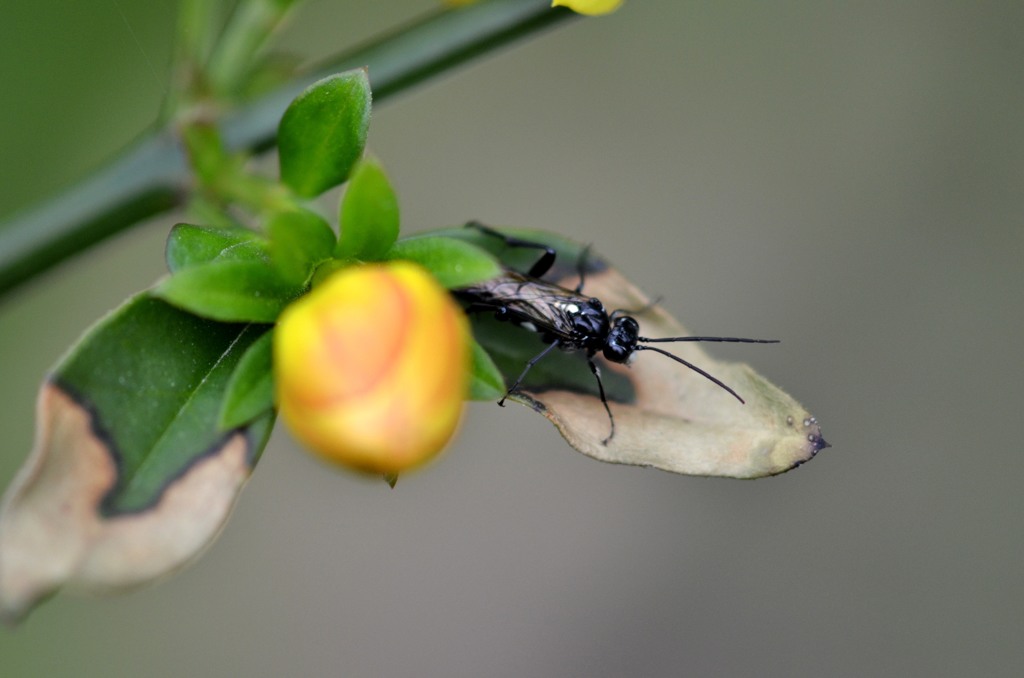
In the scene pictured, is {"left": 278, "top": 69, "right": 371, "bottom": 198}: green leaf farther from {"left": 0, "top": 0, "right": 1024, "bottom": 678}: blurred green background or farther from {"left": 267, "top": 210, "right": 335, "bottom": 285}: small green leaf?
{"left": 0, "top": 0, "right": 1024, "bottom": 678}: blurred green background

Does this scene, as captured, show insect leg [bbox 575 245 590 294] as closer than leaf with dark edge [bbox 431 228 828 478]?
No

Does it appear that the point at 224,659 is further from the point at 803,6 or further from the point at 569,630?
the point at 803,6

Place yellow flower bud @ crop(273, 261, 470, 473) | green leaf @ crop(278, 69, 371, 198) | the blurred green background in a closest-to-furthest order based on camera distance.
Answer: yellow flower bud @ crop(273, 261, 470, 473) < green leaf @ crop(278, 69, 371, 198) < the blurred green background

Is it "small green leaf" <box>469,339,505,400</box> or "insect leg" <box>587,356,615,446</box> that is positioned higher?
"small green leaf" <box>469,339,505,400</box>

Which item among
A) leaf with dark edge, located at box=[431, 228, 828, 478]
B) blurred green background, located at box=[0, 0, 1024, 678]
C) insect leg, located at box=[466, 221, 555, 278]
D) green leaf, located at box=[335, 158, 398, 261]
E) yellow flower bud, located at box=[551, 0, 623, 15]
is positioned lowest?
blurred green background, located at box=[0, 0, 1024, 678]

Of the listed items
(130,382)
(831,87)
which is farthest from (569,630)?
(130,382)

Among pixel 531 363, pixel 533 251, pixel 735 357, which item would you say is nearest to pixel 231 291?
pixel 531 363

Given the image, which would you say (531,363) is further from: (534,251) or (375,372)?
(375,372)

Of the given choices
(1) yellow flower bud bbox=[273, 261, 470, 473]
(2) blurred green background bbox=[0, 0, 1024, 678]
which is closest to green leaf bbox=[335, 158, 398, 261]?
(1) yellow flower bud bbox=[273, 261, 470, 473]
